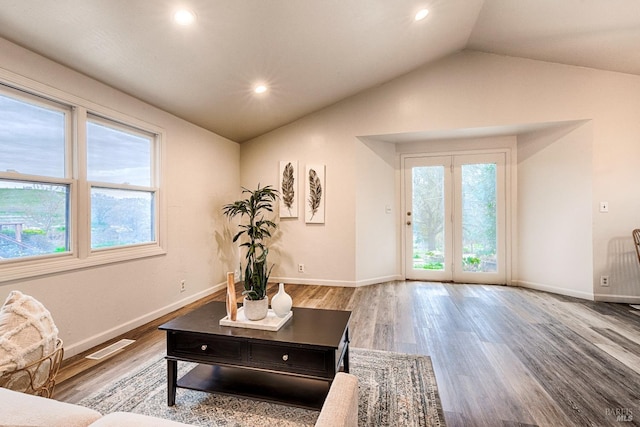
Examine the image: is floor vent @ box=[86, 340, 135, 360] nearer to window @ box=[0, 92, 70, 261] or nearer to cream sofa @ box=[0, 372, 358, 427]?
window @ box=[0, 92, 70, 261]

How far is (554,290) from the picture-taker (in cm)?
387

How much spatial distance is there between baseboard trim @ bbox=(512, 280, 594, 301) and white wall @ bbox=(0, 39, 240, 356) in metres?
4.51

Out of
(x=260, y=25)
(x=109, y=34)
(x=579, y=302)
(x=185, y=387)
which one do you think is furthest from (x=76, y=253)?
(x=579, y=302)

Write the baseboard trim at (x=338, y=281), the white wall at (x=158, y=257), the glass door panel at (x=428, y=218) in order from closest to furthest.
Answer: the white wall at (x=158, y=257) < the baseboard trim at (x=338, y=281) < the glass door panel at (x=428, y=218)

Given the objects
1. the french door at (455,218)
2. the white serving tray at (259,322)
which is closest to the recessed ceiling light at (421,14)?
the french door at (455,218)

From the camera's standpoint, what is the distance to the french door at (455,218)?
4426 millimetres

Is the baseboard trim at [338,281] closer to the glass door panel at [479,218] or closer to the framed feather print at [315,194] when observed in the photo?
the framed feather print at [315,194]

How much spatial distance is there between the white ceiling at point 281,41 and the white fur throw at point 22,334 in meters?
1.78

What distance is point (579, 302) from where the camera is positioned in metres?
3.45

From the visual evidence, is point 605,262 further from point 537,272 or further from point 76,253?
point 76,253

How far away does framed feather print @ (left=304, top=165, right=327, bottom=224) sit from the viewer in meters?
4.38

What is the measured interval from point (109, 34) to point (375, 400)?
3073mm

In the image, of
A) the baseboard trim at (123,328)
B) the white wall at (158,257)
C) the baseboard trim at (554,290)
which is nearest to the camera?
the white wall at (158,257)

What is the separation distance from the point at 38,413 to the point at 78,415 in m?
0.09
